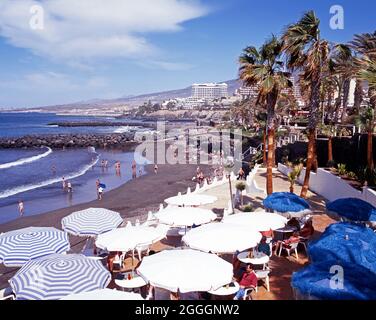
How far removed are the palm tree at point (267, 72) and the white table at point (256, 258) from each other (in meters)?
5.42

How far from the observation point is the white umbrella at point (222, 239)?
8.38 meters

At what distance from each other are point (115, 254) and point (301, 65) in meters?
9.00

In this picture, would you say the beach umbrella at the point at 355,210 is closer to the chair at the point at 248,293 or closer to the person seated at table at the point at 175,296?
the chair at the point at 248,293

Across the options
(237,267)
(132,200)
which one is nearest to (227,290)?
(237,267)

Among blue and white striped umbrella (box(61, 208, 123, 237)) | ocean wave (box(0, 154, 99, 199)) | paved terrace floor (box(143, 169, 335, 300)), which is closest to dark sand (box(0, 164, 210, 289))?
blue and white striped umbrella (box(61, 208, 123, 237))

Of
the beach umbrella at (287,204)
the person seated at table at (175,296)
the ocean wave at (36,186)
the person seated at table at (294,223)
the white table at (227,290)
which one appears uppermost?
the beach umbrella at (287,204)

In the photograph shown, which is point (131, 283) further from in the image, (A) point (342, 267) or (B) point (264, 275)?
(A) point (342, 267)

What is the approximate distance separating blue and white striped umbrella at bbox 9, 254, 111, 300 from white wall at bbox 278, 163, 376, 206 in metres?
10.1

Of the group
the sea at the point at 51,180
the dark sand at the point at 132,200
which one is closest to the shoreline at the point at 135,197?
the dark sand at the point at 132,200

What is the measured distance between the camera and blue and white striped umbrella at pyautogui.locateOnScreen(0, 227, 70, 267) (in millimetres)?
8516

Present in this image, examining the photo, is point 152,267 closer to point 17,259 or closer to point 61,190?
point 17,259

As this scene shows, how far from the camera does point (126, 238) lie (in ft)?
30.9

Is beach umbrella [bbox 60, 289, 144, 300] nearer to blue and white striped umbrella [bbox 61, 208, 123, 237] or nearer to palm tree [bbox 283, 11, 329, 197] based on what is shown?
blue and white striped umbrella [bbox 61, 208, 123, 237]
